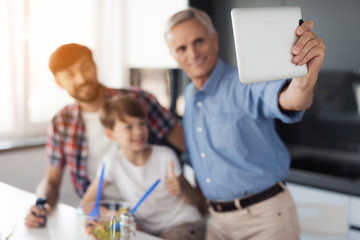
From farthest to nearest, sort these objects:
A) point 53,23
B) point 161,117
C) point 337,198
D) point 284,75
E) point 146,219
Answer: point 337,198 < point 161,117 < point 146,219 < point 53,23 < point 284,75

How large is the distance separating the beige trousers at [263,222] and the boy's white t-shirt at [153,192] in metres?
0.10

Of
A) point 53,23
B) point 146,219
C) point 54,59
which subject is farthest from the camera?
point 146,219

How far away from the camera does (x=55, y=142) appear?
1449 mm

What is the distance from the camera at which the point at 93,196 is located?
1337 mm

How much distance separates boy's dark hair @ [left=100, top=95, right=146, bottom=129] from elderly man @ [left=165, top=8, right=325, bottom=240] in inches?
7.6

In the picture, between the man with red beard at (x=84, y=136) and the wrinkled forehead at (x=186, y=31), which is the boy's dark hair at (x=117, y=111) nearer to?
the man with red beard at (x=84, y=136)

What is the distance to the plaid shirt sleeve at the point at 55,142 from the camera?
1.44m

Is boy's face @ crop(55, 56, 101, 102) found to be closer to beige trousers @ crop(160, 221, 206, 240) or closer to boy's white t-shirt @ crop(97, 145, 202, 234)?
boy's white t-shirt @ crop(97, 145, 202, 234)

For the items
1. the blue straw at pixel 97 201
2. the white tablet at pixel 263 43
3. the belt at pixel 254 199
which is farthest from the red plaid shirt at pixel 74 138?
the white tablet at pixel 263 43

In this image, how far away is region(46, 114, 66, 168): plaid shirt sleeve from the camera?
1.44 m

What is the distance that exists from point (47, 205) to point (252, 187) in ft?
1.98

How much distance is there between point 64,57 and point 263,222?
29.6 inches

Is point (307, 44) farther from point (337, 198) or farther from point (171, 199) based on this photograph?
point (337, 198)

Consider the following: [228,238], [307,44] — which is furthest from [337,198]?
[307,44]
